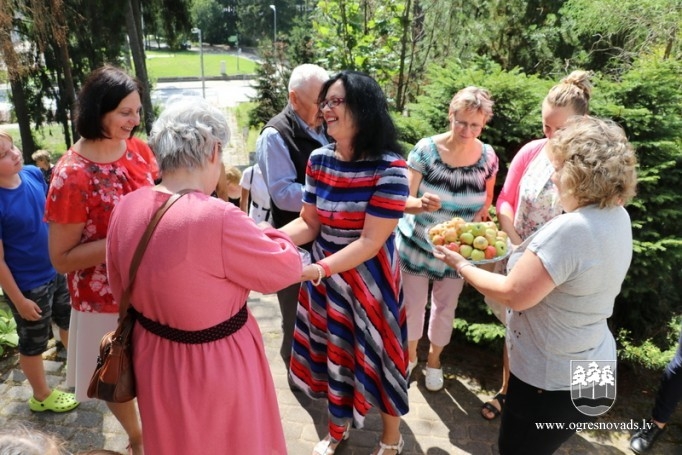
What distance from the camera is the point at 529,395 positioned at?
6.41 feet

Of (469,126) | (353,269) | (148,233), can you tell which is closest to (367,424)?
(353,269)

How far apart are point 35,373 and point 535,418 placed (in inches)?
116

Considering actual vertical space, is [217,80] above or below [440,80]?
below

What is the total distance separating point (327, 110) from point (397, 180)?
46 cm

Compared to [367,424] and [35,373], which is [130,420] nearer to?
[35,373]

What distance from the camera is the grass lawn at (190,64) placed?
51.0 metres

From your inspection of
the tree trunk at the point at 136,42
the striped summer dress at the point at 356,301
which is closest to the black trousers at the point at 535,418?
the striped summer dress at the point at 356,301

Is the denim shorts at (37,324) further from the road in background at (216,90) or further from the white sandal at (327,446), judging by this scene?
the road in background at (216,90)

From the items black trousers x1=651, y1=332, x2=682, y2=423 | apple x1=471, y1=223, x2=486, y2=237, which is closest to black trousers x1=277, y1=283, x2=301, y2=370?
apple x1=471, y1=223, x2=486, y2=237

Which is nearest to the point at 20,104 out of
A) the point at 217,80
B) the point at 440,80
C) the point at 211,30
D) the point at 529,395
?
the point at 440,80

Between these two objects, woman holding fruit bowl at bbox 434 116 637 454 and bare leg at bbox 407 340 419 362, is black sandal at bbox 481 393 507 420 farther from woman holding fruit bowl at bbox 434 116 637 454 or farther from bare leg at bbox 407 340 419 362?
woman holding fruit bowl at bbox 434 116 637 454

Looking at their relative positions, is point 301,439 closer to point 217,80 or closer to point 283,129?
point 283,129

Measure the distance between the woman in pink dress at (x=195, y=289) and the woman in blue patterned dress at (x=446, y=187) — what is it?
54.7 inches

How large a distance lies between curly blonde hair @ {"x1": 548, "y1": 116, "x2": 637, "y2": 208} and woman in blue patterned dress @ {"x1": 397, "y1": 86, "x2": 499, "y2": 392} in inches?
40.9
